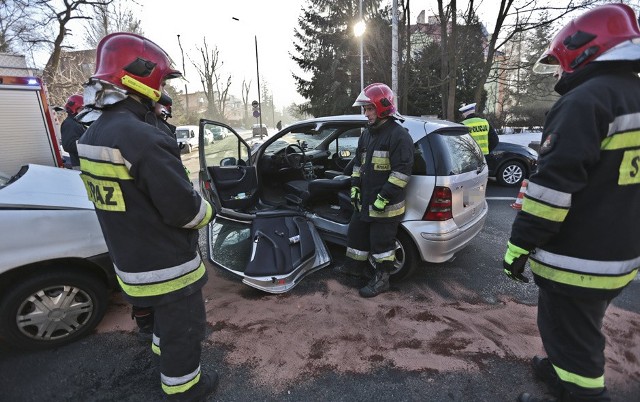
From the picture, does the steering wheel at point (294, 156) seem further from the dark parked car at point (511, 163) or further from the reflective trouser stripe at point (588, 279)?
the dark parked car at point (511, 163)

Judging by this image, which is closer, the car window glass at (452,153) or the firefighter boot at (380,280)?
the car window glass at (452,153)

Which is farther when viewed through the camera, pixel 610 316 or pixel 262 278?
pixel 262 278

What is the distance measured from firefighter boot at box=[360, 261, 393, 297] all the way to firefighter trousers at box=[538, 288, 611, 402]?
5.31 feet

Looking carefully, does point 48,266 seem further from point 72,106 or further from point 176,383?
point 72,106

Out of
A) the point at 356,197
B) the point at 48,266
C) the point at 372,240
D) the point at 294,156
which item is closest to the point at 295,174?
the point at 294,156

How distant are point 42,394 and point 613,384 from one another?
3506 millimetres

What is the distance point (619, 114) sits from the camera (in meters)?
1.45

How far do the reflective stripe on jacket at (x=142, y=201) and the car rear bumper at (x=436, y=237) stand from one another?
6.57ft

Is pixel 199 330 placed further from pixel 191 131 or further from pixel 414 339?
pixel 191 131

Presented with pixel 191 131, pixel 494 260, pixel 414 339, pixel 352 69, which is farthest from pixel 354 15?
pixel 414 339

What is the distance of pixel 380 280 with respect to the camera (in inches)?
128

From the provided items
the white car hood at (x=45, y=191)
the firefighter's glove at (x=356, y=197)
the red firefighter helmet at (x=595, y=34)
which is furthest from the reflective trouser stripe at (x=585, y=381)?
the white car hood at (x=45, y=191)

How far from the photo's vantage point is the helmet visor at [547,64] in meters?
1.80

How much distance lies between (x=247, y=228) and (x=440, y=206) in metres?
2.12
